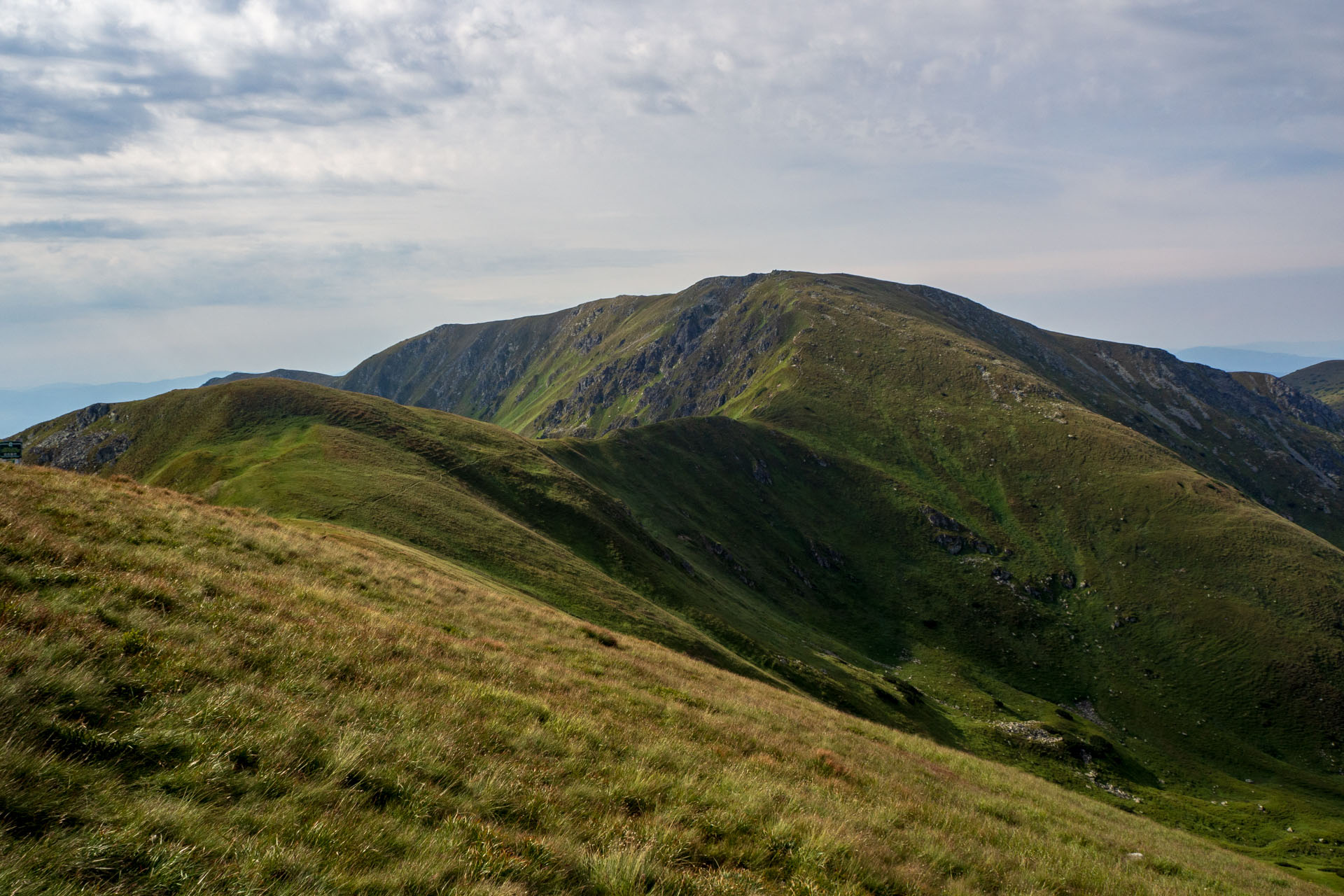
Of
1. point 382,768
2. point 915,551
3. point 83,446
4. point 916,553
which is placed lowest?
point 916,553

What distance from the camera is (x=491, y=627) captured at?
66.8ft

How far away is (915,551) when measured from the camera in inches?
4712

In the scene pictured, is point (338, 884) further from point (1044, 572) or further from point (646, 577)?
point (1044, 572)

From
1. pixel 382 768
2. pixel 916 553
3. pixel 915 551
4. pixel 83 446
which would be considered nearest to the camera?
pixel 382 768

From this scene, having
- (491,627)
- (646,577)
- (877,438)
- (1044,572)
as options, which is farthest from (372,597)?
(877,438)

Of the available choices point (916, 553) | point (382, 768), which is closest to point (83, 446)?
point (382, 768)

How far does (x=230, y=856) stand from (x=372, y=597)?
48.3 ft

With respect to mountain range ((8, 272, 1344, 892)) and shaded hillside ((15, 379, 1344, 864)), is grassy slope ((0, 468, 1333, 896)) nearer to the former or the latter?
mountain range ((8, 272, 1344, 892))

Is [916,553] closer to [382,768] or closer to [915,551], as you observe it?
[915,551]

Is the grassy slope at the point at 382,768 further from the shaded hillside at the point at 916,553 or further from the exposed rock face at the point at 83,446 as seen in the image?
the exposed rock face at the point at 83,446

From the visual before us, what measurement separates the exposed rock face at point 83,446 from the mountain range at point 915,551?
520 millimetres

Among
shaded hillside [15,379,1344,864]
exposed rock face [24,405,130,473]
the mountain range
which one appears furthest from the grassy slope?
exposed rock face [24,405,130,473]

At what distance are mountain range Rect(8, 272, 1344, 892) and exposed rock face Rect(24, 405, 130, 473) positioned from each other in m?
0.52

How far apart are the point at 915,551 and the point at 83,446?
135 meters
